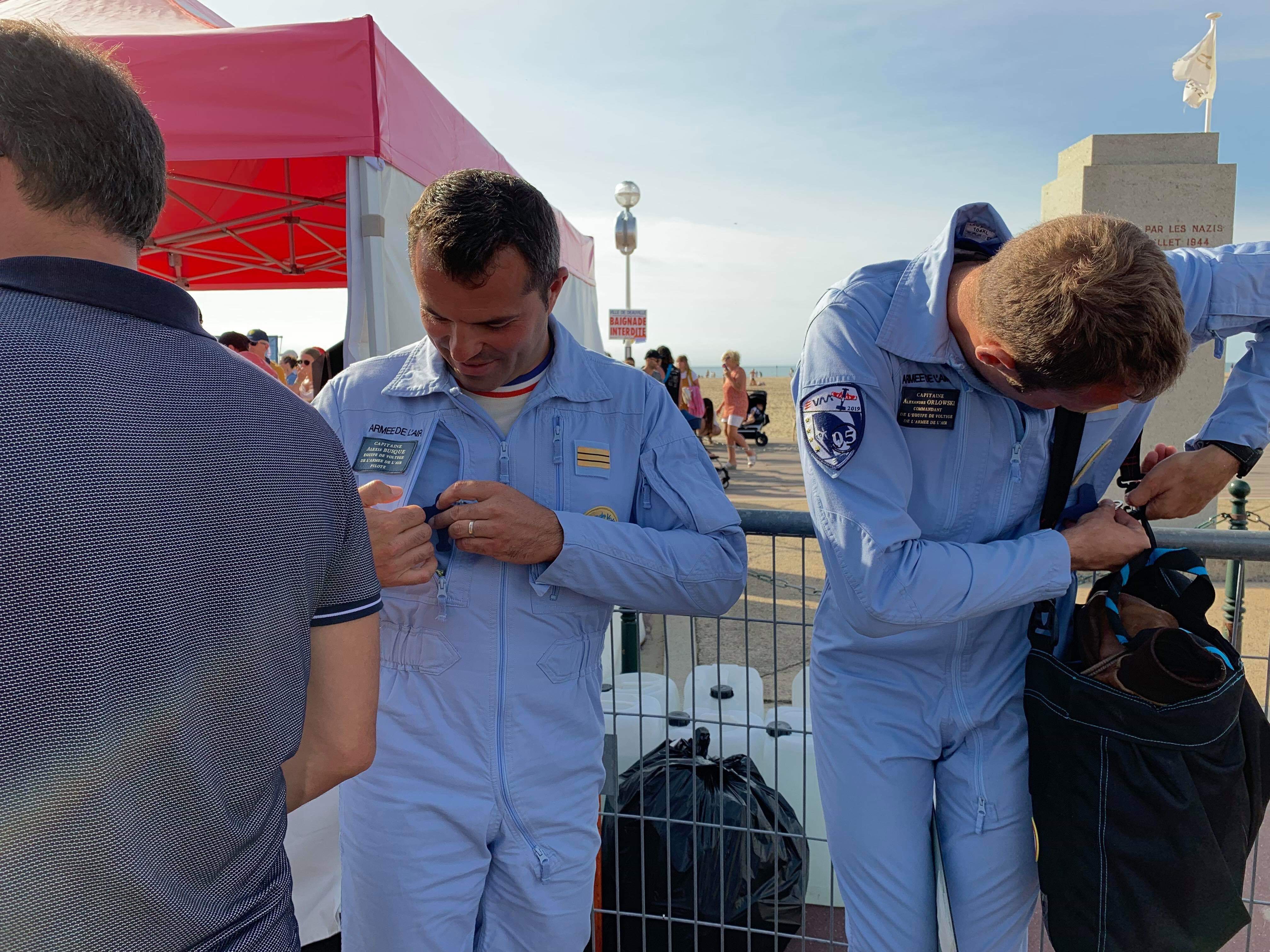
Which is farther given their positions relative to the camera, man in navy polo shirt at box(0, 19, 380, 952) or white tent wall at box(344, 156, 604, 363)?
Answer: white tent wall at box(344, 156, 604, 363)

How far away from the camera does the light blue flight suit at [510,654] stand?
5.15 feet

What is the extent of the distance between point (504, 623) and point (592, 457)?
15.0 inches

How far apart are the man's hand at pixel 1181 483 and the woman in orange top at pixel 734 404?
12136 millimetres

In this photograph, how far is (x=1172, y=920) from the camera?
1448mm

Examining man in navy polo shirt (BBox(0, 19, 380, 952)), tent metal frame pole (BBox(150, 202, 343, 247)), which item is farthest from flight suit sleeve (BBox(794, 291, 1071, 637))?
tent metal frame pole (BBox(150, 202, 343, 247))

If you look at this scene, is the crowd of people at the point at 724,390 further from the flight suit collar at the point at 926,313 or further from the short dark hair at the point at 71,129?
the short dark hair at the point at 71,129

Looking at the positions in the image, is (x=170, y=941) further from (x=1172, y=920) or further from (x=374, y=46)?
(x=374, y=46)

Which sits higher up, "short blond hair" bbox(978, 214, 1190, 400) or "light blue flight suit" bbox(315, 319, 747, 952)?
"short blond hair" bbox(978, 214, 1190, 400)

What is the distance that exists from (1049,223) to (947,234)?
19 cm

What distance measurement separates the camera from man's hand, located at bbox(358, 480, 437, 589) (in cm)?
146

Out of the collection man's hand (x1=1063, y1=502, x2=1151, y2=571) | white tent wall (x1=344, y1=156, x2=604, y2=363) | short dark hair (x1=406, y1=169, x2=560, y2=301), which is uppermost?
white tent wall (x1=344, y1=156, x2=604, y2=363)

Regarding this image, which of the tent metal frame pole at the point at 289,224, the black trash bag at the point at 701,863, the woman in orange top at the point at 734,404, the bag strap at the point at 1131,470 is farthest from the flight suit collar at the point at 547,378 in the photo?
the woman in orange top at the point at 734,404

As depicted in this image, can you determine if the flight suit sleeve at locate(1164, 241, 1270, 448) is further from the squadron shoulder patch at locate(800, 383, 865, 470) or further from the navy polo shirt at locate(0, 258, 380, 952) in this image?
the navy polo shirt at locate(0, 258, 380, 952)

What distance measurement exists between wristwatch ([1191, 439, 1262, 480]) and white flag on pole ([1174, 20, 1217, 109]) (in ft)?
31.9
